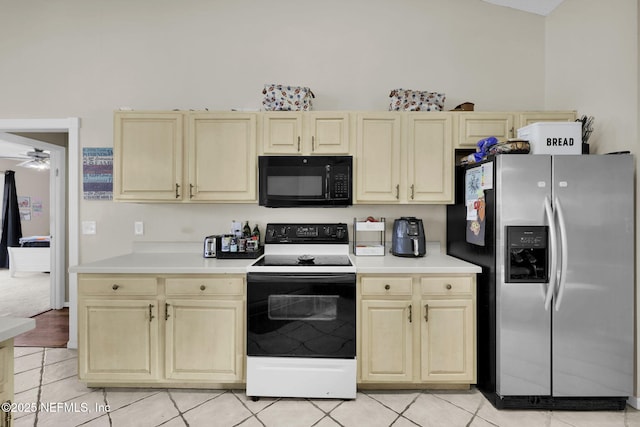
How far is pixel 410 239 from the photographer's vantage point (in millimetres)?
2400

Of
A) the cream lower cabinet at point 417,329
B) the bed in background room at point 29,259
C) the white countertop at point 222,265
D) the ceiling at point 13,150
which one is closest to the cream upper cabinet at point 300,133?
the white countertop at point 222,265

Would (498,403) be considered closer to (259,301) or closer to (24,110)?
(259,301)

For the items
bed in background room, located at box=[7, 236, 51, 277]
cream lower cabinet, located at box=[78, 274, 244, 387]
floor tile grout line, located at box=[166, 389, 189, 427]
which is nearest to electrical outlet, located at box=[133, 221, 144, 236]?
cream lower cabinet, located at box=[78, 274, 244, 387]

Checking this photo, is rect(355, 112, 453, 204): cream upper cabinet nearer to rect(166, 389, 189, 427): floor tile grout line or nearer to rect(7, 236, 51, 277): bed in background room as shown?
rect(166, 389, 189, 427): floor tile grout line

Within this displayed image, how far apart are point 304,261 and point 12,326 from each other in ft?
4.99

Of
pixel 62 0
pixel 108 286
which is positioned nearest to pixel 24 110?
pixel 62 0

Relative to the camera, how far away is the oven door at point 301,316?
199cm

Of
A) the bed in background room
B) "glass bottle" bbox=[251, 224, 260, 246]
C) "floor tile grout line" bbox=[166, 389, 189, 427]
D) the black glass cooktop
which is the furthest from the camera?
the bed in background room

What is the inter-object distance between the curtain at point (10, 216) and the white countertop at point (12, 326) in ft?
25.8

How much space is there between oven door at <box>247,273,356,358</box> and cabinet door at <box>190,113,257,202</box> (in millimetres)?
802

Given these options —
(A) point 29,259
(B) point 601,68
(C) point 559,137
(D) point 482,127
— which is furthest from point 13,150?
(B) point 601,68

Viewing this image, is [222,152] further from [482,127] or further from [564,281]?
[564,281]

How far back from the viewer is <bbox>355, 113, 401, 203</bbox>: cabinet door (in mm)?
2355

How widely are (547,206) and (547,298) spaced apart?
0.57 metres
